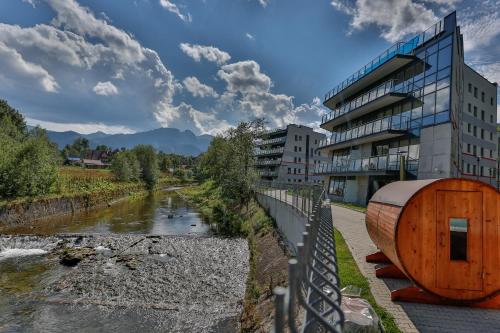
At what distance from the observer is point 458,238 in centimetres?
671

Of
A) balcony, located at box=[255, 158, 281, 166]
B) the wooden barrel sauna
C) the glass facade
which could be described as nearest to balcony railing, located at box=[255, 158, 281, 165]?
balcony, located at box=[255, 158, 281, 166]

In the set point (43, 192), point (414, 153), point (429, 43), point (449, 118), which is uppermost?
point (429, 43)

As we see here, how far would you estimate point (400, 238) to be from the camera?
678 cm

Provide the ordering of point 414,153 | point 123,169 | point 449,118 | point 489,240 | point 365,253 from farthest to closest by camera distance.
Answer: point 123,169 < point 414,153 < point 449,118 < point 365,253 < point 489,240

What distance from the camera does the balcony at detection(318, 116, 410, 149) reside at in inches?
1012

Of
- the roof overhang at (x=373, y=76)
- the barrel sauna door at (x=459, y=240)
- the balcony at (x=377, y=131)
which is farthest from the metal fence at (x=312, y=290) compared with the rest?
the roof overhang at (x=373, y=76)

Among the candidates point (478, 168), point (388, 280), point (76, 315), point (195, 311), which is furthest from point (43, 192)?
point (478, 168)

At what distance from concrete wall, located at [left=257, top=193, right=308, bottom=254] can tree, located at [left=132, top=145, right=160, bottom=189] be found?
2237 inches

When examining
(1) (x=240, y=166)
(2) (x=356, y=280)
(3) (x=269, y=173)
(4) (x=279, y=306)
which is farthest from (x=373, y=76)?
(3) (x=269, y=173)

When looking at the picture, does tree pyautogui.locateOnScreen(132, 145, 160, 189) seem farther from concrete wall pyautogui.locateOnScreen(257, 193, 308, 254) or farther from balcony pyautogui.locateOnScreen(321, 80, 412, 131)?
concrete wall pyautogui.locateOnScreen(257, 193, 308, 254)

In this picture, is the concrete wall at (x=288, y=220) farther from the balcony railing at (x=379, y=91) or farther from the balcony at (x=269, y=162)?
the balcony at (x=269, y=162)

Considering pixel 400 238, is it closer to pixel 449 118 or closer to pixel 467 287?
pixel 467 287

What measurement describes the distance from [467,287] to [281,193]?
16.1 m

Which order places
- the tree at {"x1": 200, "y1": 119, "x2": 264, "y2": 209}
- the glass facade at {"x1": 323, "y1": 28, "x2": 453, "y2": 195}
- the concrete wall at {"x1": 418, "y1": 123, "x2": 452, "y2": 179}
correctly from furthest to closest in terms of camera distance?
the tree at {"x1": 200, "y1": 119, "x2": 264, "y2": 209} → the glass facade at {"x1": 323, "y1": 28, "x2": 453, "y2": 195} → the concrete wall at {"x1": 418, "y1": 123, "x2": 452, "y2": 179}
